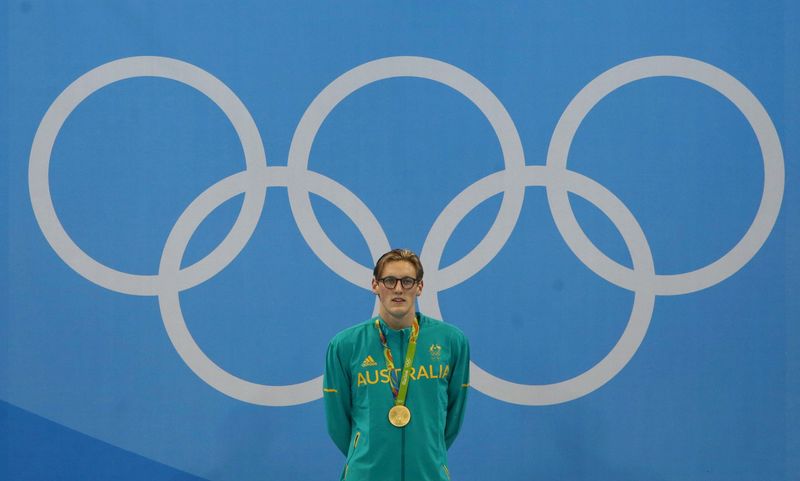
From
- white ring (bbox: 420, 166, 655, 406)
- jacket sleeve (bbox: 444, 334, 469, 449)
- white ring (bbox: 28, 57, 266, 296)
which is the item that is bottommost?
jacket sleeve (bbox: 444, 334, 469, 449)

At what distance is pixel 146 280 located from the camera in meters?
4.89

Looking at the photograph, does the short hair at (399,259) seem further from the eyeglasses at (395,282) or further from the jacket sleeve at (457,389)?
the jacket sleeve at (457,389)

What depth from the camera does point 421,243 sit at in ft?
16.0

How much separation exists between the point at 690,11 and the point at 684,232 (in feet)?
4.17

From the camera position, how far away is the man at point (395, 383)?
3.45 metres

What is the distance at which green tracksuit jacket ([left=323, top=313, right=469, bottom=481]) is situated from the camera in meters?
3.44

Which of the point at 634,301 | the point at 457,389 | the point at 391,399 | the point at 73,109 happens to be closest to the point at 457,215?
the point at 634,301

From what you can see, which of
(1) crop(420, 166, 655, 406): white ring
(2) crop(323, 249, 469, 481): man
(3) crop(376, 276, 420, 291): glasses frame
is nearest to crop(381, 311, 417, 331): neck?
(2) crop(323, 249, 469, 481): man

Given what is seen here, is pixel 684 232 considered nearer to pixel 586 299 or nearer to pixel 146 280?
pixel 586 299

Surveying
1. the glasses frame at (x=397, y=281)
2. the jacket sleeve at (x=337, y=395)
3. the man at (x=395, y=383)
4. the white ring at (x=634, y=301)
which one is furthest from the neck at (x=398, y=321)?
the white ring at (x=634, y=301)

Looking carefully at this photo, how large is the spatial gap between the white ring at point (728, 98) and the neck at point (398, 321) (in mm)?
1612

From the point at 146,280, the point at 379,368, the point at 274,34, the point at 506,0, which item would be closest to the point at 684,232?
the point at 506,0

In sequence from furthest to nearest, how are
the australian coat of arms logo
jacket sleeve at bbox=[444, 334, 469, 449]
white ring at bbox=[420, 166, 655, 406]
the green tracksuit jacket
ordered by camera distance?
white ring at bbox=[420, 166, 655, 406] < jacket sleeve at bbox=[444, 334, 469, 449] < the australian coat of arms logo < the green tracksuit jacket

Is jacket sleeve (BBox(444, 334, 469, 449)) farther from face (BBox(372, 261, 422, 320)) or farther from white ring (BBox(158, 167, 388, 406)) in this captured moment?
white ring (BBox(158, 167, 388, 406))
